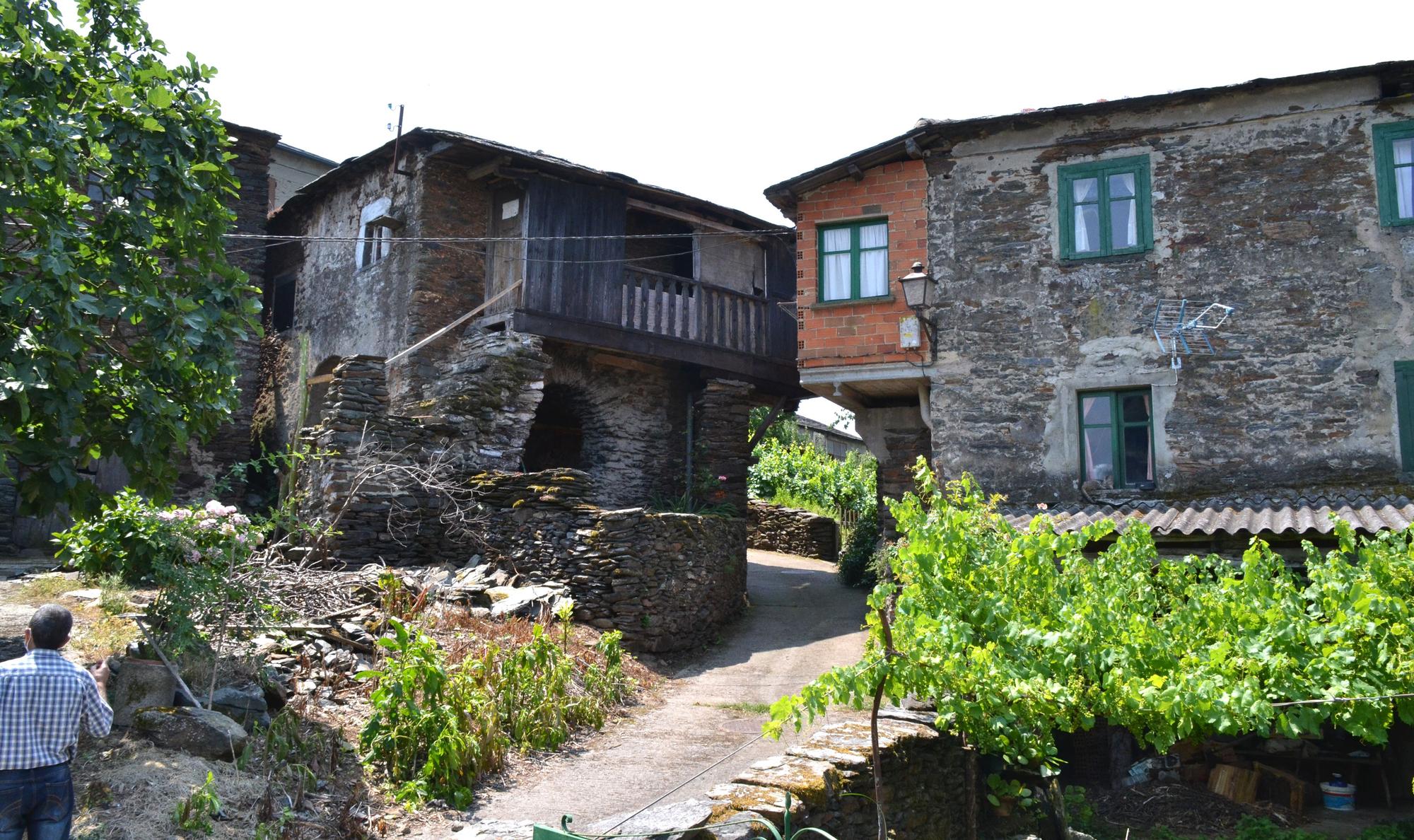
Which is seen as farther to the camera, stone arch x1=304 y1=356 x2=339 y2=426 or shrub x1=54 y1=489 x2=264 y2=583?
stone arch x1=304 y1=356 x2=339 y2=426

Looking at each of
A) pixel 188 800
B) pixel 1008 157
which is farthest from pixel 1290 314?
pixel 188 800

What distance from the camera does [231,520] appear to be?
29.7 ft

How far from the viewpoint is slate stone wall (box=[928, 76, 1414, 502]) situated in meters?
11.7

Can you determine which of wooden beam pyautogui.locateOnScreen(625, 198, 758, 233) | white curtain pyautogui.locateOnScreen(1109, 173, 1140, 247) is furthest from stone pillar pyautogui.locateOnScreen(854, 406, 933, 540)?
wooden beam pyautogui.locateOnScreen(625, 198, 758, 233)

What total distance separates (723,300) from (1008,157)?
547 cm

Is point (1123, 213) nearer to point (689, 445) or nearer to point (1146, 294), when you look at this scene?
point (1146, 294)

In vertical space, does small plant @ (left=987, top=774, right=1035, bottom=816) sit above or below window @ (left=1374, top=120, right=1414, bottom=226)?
below

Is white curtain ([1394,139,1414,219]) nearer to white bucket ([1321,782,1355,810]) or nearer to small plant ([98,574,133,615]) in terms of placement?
white bucket ([1321,782,1355,810])

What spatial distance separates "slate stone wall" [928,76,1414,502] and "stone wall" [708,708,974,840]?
16.8 feet

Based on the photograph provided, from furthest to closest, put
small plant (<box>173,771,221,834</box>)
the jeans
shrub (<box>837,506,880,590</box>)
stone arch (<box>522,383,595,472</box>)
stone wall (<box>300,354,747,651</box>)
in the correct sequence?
stone arch (<box>522,383,595,472</box>), shrub (<box>837,506,880,590</box>), stone wall (<box>300,354,747,651</box>), small plant (<box>173,771,221,834</box>), the jeans

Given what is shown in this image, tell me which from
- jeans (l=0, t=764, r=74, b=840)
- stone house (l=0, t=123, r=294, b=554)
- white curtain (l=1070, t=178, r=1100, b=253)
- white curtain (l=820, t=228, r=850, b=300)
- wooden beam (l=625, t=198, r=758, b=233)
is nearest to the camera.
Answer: jeans (l=0, t=764, r=74, b=840)

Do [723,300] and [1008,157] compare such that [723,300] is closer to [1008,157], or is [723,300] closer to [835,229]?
[835,229]

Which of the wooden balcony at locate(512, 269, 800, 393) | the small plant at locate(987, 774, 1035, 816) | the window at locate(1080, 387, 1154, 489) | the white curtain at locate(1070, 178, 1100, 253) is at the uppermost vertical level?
the white curtain at locate(1070, 178, 1100, 253)

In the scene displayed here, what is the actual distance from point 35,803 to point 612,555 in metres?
7.45
